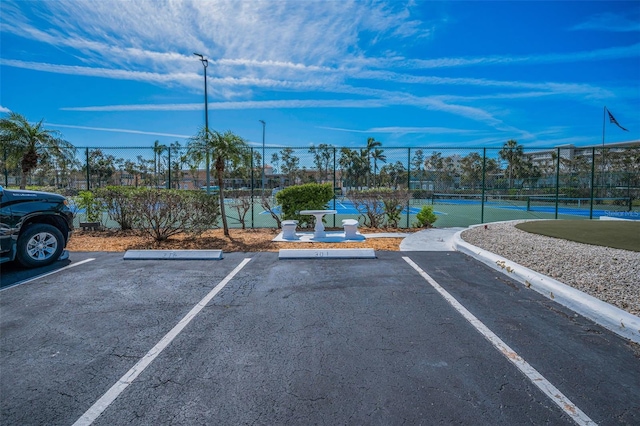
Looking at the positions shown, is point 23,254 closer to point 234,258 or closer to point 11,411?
point 234,258

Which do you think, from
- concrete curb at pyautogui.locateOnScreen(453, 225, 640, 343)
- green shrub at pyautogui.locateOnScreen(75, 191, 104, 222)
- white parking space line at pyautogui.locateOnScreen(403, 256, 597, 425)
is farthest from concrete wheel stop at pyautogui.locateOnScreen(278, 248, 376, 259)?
green shrub at pyautogui.locateOnScreen(75, 191, 104, 222)

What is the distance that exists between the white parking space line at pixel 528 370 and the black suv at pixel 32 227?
724 cm

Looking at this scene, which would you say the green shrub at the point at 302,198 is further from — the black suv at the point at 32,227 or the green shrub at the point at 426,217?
the black suv at the point at 32,227

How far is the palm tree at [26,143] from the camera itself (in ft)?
37.7

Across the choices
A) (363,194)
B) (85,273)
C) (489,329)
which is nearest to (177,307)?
(85,273)

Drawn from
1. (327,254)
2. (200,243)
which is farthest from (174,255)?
(327,254)

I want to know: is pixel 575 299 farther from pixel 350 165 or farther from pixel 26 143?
pixel 350 165

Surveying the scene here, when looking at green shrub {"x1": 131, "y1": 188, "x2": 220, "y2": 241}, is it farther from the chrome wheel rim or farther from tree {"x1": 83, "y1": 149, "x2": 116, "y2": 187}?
tree {"x1": 83, "y1": 149, "x2": 116, "y2": 187}

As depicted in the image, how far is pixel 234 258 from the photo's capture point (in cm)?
770

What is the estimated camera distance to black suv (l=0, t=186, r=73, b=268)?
6.12 m

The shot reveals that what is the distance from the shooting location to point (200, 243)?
30.9ft

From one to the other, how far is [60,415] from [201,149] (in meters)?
8.35

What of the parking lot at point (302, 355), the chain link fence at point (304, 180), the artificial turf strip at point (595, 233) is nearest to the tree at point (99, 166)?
the chain link fence at point (304, 180)

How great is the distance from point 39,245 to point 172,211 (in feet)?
10.3
